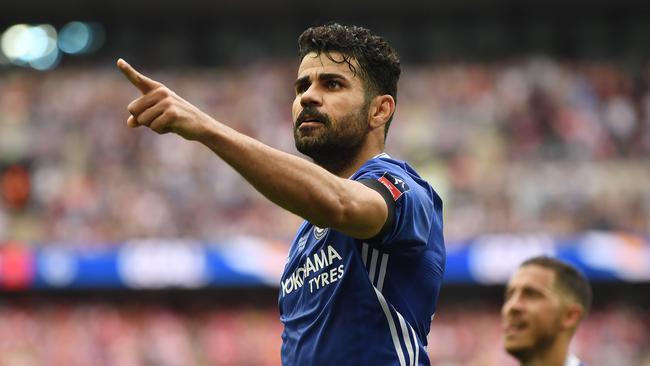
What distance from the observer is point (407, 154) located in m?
16.5

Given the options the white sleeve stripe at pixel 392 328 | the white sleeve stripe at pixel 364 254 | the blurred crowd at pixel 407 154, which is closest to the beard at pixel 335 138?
the white sleeve stripe at pixel 364 254

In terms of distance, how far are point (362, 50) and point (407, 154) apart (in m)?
13.0

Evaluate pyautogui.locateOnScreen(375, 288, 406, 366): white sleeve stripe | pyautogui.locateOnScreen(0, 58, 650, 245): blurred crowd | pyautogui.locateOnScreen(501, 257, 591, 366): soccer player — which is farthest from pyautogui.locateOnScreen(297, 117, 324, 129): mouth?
pyautogui.locateOnScreen(0, 58, 650, 245): blurred crowd

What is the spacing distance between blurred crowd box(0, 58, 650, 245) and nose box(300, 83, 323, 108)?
11516 millimetres

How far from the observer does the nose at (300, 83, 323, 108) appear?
3.38 meters

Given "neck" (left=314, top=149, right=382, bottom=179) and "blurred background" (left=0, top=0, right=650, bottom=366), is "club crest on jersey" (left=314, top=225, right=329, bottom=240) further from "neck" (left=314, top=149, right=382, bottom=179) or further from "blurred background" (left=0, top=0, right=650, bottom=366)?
"blurred background" (left=0, top=0, right=650, bottom=366)

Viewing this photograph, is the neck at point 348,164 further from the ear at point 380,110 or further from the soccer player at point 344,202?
the ear at point 380,110

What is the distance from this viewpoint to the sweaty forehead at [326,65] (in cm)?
346

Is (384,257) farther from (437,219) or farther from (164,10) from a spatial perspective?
(164,10)

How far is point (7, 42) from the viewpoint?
21.8 m

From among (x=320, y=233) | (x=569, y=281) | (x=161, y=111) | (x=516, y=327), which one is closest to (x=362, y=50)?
(x=320, y=233)

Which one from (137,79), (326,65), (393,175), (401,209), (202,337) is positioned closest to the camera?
(137,79)

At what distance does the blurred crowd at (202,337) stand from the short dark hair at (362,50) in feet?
36.0

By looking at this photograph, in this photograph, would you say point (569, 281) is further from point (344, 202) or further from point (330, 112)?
point (344, 202)
